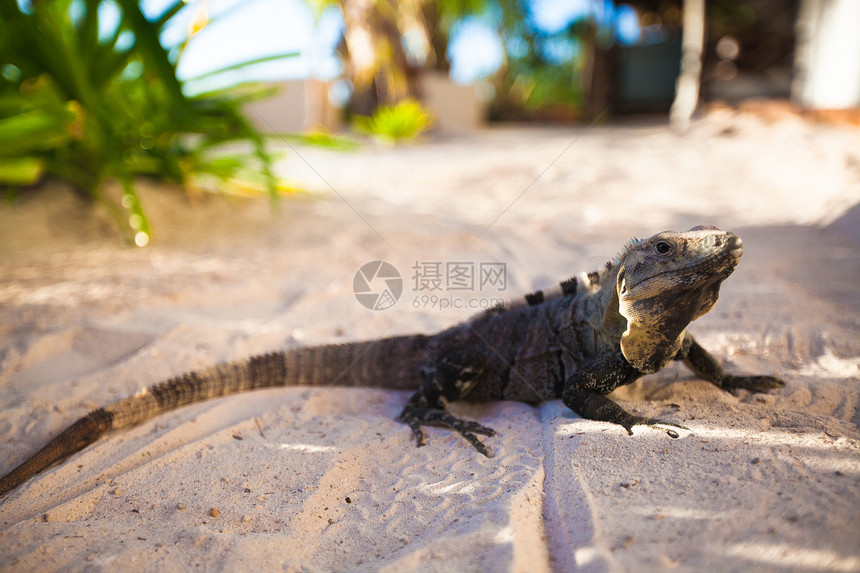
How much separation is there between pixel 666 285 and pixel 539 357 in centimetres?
90

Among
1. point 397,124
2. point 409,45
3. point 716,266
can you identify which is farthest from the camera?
point 409,45

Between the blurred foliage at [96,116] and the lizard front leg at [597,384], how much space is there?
330cm

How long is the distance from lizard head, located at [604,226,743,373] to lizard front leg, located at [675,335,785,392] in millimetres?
216

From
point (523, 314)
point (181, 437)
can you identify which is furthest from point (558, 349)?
point (181, 437)

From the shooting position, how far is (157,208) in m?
5.59

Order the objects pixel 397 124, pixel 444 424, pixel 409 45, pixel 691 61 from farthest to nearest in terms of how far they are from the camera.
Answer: pixel 409 45
pixel 397 124
pixel 691 61
pixel 444 424

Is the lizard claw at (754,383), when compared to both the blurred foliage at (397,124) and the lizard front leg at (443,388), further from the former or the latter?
the blurred foliage at (397,124)

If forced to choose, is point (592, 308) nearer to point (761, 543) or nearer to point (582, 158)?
point (761, 543)

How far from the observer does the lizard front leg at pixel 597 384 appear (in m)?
2.34

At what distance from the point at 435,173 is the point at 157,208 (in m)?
3.79

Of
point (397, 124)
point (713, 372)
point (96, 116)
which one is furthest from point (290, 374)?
point (397, 124)

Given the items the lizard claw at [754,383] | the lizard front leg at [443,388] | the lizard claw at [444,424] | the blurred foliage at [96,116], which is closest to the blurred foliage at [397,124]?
the blurred foliage at [96,116]

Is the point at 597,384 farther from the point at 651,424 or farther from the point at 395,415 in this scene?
the point at 395,415

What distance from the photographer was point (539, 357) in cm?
282
